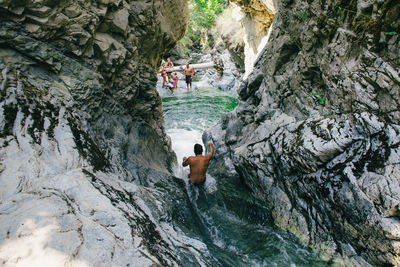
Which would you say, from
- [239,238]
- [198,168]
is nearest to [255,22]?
[198,168]

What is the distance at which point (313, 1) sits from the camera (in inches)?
140

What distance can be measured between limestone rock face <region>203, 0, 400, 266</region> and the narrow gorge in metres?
0.01

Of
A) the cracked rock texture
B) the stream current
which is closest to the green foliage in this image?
the stream current

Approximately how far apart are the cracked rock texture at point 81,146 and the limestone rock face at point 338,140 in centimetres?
140

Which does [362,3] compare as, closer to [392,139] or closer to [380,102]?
[380,102]

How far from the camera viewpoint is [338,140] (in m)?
2.55

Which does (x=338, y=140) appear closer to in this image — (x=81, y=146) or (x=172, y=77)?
(x=81, y=146)

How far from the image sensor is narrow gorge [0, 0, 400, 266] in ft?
5.98

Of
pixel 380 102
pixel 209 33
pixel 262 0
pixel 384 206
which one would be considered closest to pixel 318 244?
pixel 384 206

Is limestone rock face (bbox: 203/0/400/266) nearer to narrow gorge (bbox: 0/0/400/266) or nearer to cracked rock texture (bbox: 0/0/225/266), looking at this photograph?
narrow gorge (bbox: 0/0/400/266)

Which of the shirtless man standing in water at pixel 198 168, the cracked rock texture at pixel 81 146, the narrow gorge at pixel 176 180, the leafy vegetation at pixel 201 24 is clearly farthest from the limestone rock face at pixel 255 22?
the leafy vegetation at pixel 201 24

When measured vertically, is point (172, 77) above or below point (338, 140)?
above

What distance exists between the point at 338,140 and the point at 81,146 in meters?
2.95

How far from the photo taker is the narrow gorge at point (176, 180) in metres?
1.82
